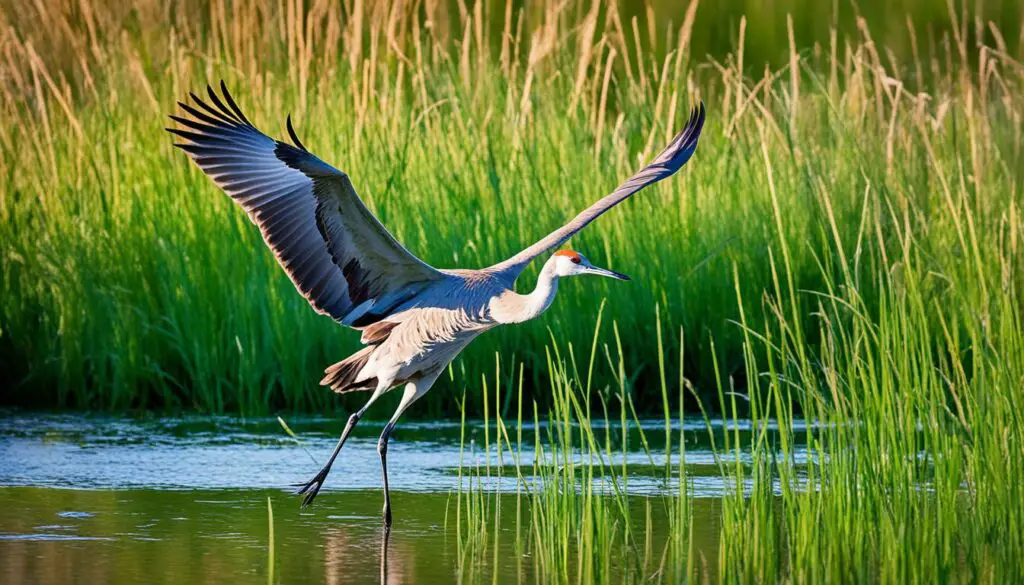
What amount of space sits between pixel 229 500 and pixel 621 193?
6.53 feet

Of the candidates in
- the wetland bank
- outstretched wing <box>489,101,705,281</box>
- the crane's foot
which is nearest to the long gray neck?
outstretched wing <box>489,101,705,281</box>

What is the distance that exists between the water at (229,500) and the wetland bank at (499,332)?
2 centimetres

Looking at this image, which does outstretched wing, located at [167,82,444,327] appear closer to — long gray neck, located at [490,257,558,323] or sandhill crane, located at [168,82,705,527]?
sandhill crane, located at [168,82,705,527]

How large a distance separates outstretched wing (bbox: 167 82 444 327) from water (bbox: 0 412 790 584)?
895mm

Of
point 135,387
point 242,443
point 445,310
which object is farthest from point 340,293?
point 135,387

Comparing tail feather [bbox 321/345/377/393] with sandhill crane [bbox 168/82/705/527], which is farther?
tail feather [bbox 321/345/377/393]

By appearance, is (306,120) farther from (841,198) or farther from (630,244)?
(841,198)

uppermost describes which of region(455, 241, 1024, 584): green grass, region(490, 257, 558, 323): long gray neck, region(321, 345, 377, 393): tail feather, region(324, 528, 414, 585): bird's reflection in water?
region(490, 257, 558, 323): long gray neck

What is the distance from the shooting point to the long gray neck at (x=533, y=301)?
6.30m

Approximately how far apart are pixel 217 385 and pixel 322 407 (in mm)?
556

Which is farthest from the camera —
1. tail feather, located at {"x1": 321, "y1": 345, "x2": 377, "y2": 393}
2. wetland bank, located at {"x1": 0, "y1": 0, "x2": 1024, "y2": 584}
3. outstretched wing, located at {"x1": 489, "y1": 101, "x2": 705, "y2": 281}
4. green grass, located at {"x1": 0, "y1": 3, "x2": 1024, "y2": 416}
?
green grass, located at {"x1": 0, "y1": 3, "x2": 1024, "y2": 416}

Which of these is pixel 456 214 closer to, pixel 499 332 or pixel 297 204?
pixel 499 332

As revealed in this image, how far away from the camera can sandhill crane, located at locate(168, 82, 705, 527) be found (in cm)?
634

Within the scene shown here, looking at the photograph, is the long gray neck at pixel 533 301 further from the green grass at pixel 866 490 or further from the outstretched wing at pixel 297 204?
the green grass at pixel 866 490
